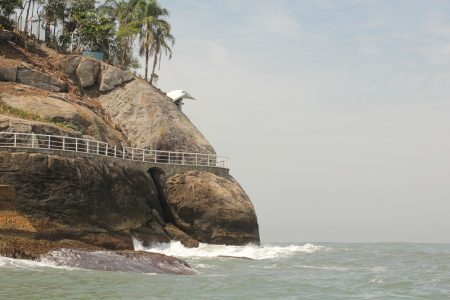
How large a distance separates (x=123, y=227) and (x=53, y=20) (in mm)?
33093

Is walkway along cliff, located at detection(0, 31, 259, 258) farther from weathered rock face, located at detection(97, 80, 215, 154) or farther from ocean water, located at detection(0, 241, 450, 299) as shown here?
ocean water, located at detection(0, 241, 450, 299)

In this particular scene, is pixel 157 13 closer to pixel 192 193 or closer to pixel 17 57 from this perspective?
pixel 17 57

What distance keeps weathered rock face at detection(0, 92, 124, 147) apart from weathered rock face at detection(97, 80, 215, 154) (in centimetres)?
381

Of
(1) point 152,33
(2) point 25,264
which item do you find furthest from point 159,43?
(2) point 25,264

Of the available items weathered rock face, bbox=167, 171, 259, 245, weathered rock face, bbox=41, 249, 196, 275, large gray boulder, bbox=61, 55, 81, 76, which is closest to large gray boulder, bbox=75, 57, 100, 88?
large gray boulder, bbox=61, 55, 81, 76

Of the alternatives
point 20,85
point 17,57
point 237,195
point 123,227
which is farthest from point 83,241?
point 17,57

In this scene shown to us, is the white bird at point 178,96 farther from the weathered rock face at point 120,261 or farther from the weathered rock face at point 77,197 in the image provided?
the weathered rock face at point 120,261

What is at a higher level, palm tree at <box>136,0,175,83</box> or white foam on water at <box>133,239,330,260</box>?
palm tree at <box>136,0,175,83</box>

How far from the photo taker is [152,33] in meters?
60.6

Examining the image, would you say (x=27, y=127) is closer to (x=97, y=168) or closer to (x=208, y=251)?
(x=97, y=168)

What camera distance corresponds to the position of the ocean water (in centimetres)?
2116

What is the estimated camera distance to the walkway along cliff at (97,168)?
3297 cm

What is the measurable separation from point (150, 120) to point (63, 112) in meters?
8.63

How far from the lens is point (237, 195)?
148ft
